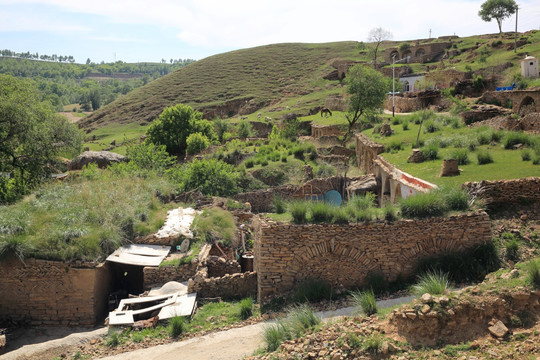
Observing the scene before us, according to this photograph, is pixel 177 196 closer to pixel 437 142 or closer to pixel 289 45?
pixel 437 142

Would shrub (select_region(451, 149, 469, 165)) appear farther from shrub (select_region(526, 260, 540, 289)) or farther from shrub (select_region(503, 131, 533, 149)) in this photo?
shrub (select_region(526, 260, 540, 289))

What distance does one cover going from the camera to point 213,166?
81.7 feet

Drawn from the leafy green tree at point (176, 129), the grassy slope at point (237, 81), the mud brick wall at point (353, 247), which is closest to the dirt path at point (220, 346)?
the mud brick wall at point (353, 247)

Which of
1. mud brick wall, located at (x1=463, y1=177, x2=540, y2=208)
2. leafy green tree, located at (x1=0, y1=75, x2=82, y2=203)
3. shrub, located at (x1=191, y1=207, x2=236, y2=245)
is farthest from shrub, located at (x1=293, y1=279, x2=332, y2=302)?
leafy green tree, located at (x1=0, y1=75, x2=82, y2=203)

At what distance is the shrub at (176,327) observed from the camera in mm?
11061

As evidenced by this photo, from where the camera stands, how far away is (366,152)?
937 inches

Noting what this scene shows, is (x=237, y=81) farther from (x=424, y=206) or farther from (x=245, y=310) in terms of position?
(x=245, y=310)

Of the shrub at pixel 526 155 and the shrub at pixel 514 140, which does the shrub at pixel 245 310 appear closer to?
the shrub at pixel 526 155

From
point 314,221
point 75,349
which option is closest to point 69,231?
point 75,349

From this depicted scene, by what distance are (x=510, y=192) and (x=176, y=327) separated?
339 inches

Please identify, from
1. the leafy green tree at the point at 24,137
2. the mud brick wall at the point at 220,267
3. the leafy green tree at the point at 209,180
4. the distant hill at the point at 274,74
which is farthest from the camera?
the distant hill at the point at 274,74

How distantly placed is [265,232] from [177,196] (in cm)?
1173

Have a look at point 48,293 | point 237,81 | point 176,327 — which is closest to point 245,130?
→ point 48,293

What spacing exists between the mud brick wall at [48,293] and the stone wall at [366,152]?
13.1m
